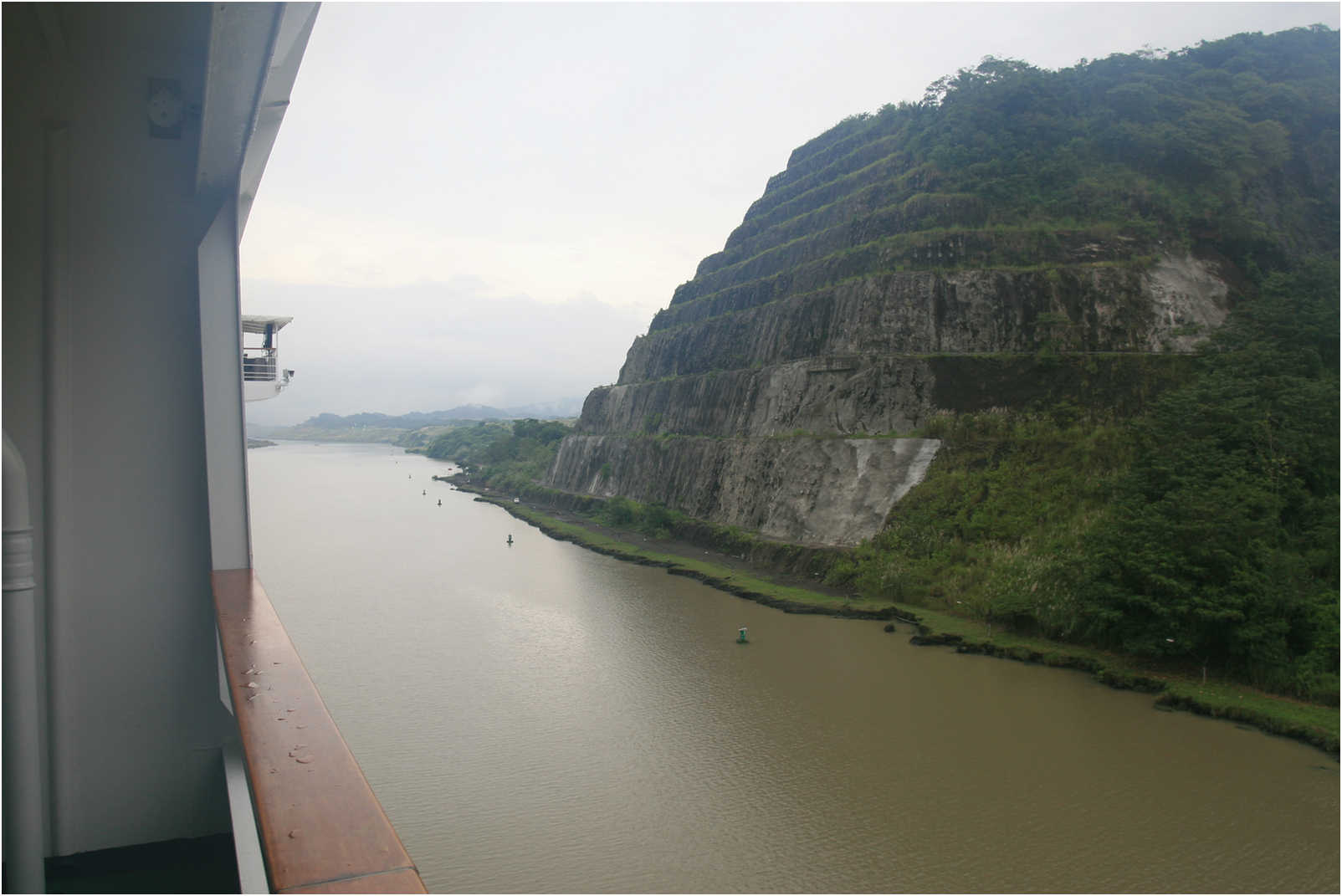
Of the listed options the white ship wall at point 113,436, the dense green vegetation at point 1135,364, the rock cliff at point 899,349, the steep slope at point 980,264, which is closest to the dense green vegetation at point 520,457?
the dense green vegetation at point 1135,364

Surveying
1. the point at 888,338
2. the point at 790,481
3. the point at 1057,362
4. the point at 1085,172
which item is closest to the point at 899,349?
the point at 888,338

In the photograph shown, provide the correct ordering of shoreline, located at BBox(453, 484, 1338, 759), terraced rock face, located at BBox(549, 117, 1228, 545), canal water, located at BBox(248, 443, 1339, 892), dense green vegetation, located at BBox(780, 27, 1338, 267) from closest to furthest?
canal water, located at BBox(248, 443, 1339, 892)
shoreline, located at BBox(453, 484, 1338, 759)
terraced rock face, located at BBox(549, 117, 1228, 545)
dense green vegetation, located at BBox(780, 27, 1338, 267)

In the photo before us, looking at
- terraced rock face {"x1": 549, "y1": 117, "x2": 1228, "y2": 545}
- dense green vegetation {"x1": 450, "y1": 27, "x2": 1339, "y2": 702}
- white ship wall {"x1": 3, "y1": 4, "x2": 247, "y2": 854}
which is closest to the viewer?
white ship wall {"x1": 3, "y1": 4, "x2": 247, "y2": 854}

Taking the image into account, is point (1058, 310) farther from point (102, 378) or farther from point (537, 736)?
point (102, 378)

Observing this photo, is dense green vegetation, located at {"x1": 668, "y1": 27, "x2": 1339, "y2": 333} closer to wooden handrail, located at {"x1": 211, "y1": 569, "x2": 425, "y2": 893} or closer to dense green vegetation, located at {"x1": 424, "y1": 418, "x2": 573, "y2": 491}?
dense green vegetation, located at {"x1": 424, "y1": 418, "x2": 573, "y2": 491}

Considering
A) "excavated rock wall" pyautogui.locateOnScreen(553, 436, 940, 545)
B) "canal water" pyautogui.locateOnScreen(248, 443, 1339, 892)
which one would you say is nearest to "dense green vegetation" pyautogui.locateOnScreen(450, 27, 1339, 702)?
"excavated rock wall" pyautogui.locateOnScreen(553, 436, 940, 545)

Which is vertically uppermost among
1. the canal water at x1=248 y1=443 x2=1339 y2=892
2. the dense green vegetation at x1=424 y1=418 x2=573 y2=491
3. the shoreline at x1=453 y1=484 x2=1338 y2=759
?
the dense green vegetation at x1=424 y1=418 x2=573 y2=491

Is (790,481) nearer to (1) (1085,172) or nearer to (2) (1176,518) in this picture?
(2) (1176,518)
